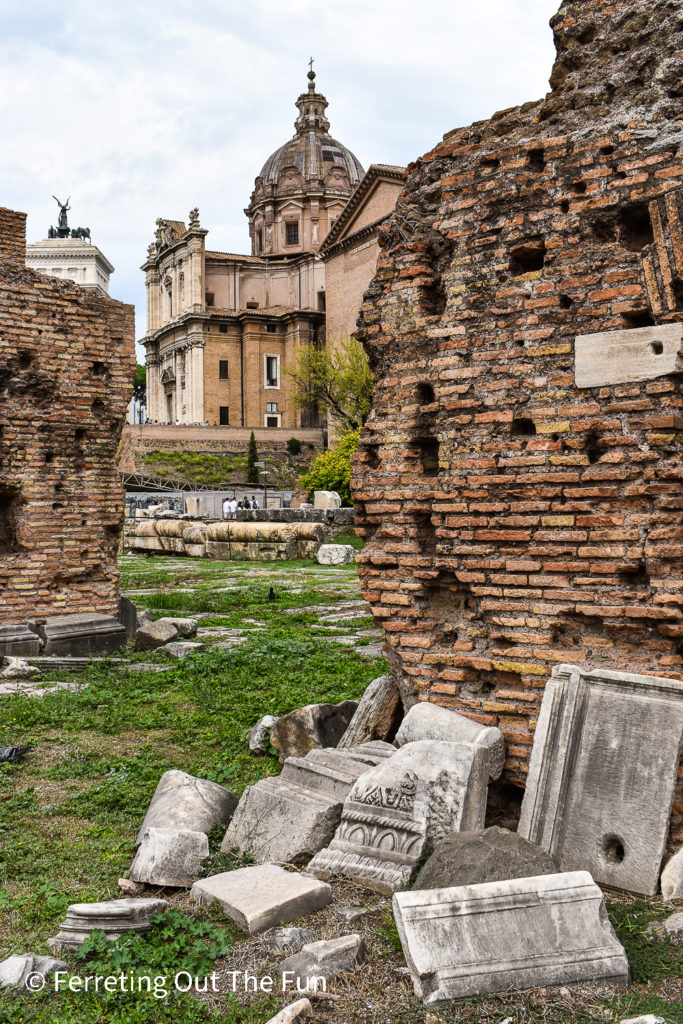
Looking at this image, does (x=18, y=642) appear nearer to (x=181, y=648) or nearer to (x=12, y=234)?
(x=181, y=648)

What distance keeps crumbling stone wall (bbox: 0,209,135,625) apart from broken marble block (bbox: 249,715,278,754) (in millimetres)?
4024

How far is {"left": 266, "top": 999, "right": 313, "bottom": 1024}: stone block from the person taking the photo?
2694 mm

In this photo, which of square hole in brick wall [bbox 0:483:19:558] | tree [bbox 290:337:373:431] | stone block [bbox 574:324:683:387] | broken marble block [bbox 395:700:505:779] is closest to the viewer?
stone block [bbox 574:324:683:387]

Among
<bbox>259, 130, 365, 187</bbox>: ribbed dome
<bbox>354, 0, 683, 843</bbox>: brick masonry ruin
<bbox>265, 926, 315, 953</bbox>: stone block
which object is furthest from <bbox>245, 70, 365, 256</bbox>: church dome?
<bbox>265, 926, 315, 953</bbox>: stone block

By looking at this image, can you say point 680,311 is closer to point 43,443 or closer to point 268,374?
point 43,443

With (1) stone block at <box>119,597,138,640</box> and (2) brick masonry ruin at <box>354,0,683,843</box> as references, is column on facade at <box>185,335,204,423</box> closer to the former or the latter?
(1) stone block at <box>119,597,138,640</box>

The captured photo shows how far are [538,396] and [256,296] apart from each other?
59.1 m

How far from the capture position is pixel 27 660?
800 centimetres

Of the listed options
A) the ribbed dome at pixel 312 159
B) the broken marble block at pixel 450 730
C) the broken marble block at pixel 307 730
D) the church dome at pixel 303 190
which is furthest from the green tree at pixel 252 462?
the broken marble block at pixel 450 730

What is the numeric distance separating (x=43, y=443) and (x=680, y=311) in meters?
6.72

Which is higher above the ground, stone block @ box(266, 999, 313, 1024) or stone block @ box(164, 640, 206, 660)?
stone block @ box(164, 640, 206, 660)

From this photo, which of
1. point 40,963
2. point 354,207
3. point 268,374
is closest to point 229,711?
point 40,963

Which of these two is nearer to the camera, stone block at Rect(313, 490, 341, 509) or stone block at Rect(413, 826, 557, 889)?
stone block at Rect(413, 826, 557, 889)

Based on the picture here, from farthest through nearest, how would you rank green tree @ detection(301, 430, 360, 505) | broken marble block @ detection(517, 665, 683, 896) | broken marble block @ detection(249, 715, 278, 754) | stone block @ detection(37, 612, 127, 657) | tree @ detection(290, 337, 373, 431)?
tree @ detection(290, 337, 373, 431), green tree @ detection(301, 430, 360, 505), stone block @ detection(37, 612, 127, 657), broken marble block @ detection(249, 715, 278, 754), broken marble block @ detection(517, 665, 683, 896)
